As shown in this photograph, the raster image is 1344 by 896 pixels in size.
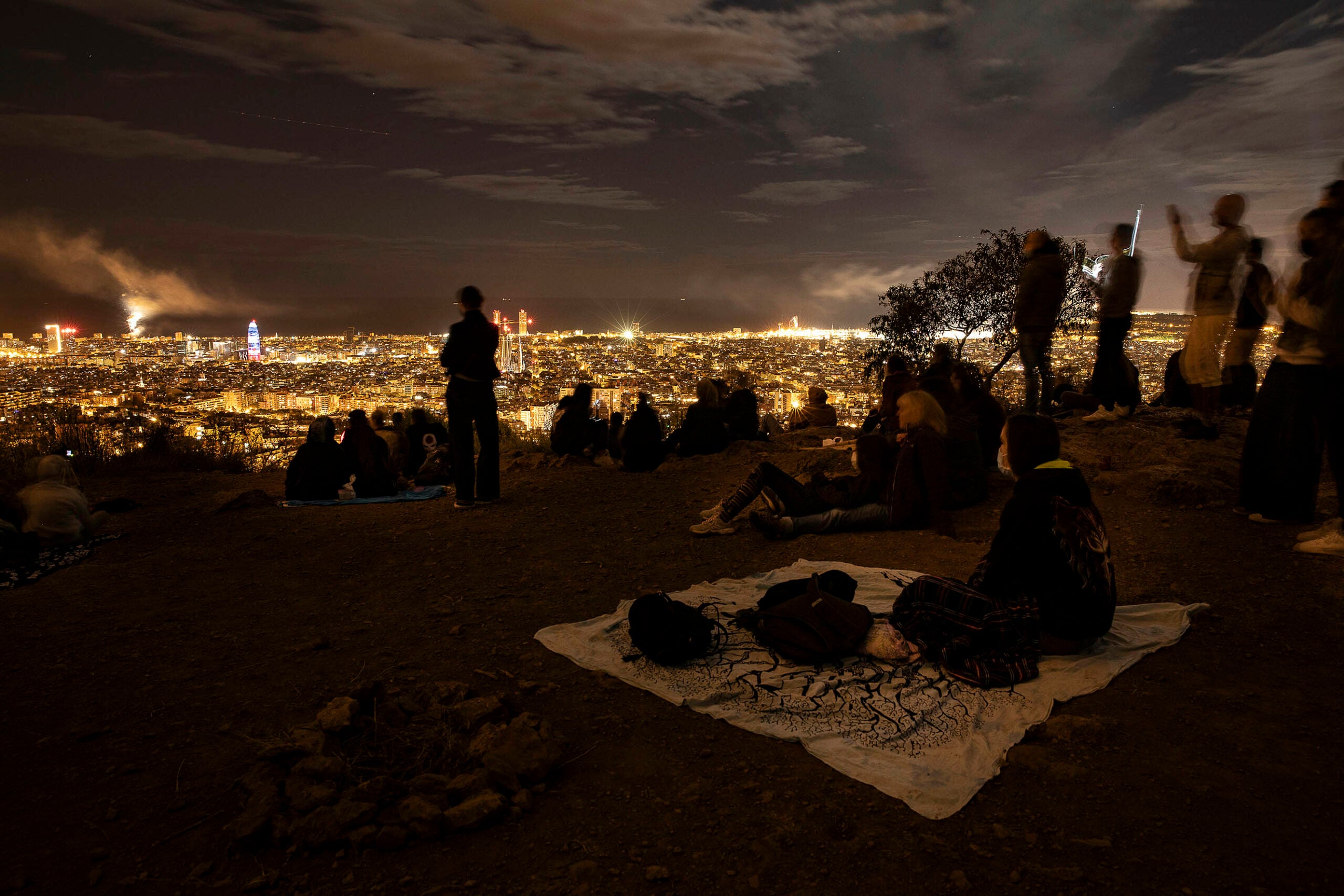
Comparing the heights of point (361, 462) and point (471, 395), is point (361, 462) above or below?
below

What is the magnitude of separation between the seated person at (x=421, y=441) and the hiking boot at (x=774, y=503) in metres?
5.57

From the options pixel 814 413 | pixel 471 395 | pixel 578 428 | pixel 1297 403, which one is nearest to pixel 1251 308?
pixel 1297 403

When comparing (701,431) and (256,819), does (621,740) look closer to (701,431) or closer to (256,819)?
(256,819)

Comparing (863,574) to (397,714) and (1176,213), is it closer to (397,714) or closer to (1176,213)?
(397,714)

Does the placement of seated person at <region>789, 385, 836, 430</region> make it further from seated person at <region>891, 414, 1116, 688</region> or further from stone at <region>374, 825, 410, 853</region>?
stone at <region>374, 825, 410, 853</region>

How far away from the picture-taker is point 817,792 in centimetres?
273

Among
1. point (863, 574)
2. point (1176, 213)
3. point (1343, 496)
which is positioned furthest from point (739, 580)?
point (1176, 213)

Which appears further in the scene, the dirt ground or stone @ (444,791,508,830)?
stone @ (444,791,508,830)

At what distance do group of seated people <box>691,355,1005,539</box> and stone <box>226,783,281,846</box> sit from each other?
4.27 m

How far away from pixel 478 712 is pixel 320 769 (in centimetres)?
62

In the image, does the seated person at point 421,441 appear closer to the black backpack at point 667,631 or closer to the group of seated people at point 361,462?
the group of seated people at point 361,462

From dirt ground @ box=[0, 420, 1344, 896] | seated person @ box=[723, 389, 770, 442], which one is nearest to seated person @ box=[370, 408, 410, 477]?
dirt ground @ box=[0, 420, 1344, 896]

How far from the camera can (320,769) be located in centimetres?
266

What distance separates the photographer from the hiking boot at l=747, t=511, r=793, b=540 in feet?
20.5
